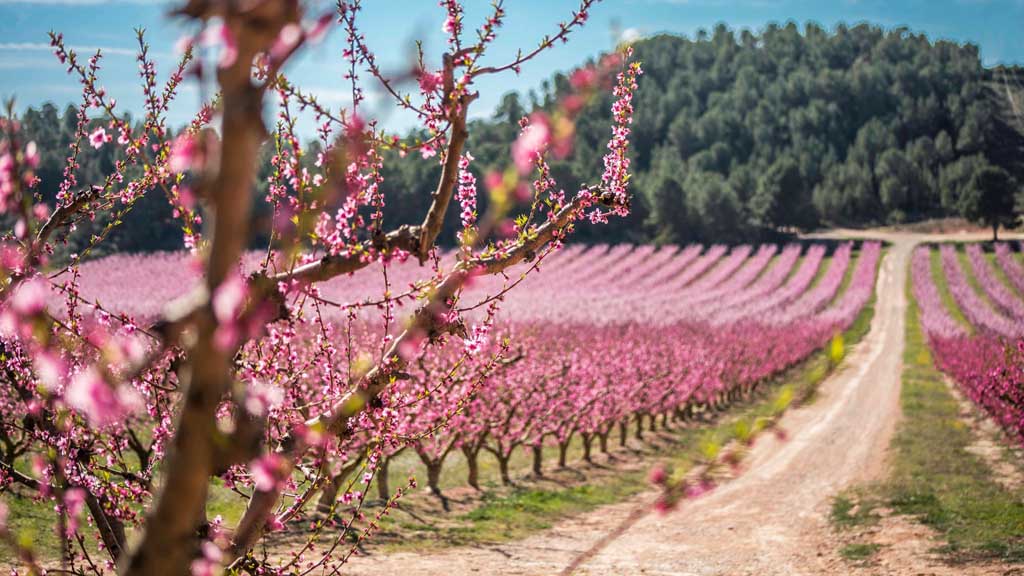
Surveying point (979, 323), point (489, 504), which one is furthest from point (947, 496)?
point (979, 323)

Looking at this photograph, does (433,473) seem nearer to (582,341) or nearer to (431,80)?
(582,341)

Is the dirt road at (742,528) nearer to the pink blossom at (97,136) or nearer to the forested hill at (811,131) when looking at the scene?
the pink blossom at (97,136)

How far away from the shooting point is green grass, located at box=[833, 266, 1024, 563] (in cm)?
1221

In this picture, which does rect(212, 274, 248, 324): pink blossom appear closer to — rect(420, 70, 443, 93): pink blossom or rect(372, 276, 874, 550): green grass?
rect(420, 70, 443, 93): pink blossom

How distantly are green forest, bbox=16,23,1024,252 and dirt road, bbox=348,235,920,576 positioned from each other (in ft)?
111

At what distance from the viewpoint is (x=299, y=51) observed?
2.29 meters

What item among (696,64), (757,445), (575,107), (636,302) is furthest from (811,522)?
(696,64)

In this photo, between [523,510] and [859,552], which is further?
[523,510]

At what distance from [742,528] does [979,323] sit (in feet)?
95.7

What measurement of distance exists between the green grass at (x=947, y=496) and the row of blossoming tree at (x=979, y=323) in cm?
118

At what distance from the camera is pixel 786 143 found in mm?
123562

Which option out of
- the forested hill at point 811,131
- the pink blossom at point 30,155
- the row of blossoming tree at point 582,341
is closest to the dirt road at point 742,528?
the row of blossoming tree at point 582,341

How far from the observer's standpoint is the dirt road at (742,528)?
38.0 feet

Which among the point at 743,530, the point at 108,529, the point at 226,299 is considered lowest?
the point at 743,530
